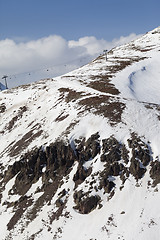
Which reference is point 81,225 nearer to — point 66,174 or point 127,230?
point 127,230

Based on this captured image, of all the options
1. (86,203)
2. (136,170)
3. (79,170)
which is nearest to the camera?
(86,203)

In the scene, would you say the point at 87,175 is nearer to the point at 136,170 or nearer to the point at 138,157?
the point at 136,170

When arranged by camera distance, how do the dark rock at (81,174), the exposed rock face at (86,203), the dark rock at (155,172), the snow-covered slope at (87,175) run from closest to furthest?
the snow-covered slope at (87,175), the dark rock at (155,172), the exposed rock face at (86,203), the dark rock at (81,174)

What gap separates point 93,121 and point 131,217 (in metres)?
15.2

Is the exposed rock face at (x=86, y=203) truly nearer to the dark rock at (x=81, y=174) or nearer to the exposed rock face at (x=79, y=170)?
the exposed rock face at (x=79, y=170)

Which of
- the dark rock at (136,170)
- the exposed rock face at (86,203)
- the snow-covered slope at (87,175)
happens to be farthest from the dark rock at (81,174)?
the dark rock at (136,170)

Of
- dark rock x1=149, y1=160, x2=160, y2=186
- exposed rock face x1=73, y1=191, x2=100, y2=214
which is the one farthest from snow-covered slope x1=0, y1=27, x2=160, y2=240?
exposed rock face x1=73, y1=191, x2=100, y2=214

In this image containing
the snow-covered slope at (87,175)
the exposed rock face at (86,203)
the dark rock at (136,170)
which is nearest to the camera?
the snow-covered slope at (87,175)

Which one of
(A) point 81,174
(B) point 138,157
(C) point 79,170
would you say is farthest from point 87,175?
(B) point 138,157

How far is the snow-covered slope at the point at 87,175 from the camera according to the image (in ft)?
67.7

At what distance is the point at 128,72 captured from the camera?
69.8 metres

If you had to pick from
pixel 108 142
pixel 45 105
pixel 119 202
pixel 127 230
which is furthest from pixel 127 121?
pixel 45 105

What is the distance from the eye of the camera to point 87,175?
25.3m

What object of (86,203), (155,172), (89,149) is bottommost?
(86,203)
